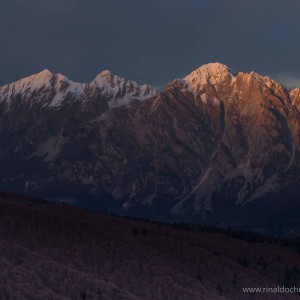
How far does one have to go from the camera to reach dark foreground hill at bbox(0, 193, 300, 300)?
125188 mm

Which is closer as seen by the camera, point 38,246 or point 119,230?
point 38,246

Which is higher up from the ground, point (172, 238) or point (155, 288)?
point (172, 238)

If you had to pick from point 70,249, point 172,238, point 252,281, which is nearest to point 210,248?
point 172,238

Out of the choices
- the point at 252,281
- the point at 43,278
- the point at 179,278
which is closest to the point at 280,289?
the point at 252,281

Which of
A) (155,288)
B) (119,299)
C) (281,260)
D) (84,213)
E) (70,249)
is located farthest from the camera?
(84,213)

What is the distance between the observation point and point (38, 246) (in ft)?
461

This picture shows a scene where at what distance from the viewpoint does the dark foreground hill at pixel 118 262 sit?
411 ft

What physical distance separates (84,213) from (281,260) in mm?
37076

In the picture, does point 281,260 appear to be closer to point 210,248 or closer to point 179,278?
point 210,248

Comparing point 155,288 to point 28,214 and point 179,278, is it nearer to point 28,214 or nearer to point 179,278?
point 179,278

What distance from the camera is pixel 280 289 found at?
148 meters

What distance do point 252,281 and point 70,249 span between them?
26138 millimetres

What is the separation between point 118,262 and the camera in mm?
141125

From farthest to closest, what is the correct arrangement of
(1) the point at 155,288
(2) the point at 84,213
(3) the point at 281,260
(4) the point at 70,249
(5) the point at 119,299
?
(2) the point at 84,213
(3) the point at 281,260
(4) the point at 70,249
(1) the point at 155,288
(5) the point at 119,299
